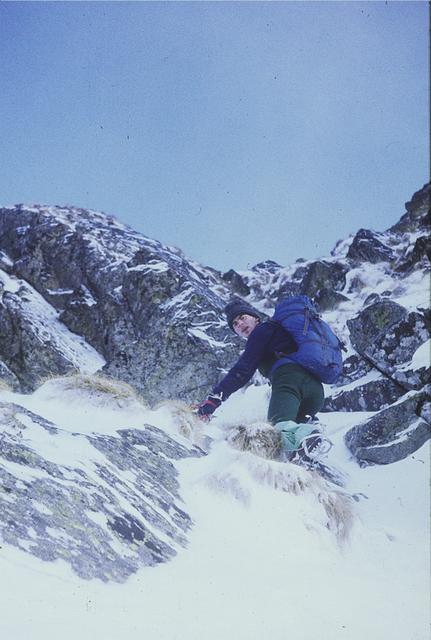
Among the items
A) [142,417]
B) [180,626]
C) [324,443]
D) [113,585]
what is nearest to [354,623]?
[180,626]

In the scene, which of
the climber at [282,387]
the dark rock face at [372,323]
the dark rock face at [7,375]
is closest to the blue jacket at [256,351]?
the climber at [282,387]

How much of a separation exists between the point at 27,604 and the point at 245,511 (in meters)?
2.25

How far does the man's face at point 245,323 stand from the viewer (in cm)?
546

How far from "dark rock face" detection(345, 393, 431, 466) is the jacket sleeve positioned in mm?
5548

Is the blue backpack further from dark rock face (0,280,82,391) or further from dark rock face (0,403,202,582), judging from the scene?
dark rock face (0,280,82,391)

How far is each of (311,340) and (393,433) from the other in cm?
594

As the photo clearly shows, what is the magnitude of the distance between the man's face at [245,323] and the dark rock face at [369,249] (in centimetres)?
2339

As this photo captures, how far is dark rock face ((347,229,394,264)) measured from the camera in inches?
1083

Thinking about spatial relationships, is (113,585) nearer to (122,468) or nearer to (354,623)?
(354,623)

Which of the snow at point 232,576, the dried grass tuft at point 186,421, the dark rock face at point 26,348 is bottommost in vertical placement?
the dark rock face at point 26,348

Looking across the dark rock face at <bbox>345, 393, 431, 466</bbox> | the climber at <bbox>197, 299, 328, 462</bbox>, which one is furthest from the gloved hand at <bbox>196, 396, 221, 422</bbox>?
the dark rock face at <bbox>345, 393, 431, 466</bbox>

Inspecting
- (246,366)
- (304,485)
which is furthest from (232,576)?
(246,366)

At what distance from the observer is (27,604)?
62.3 inches

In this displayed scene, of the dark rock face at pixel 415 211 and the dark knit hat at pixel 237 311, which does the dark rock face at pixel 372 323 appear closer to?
the dark knit hat at pixel 237 311
